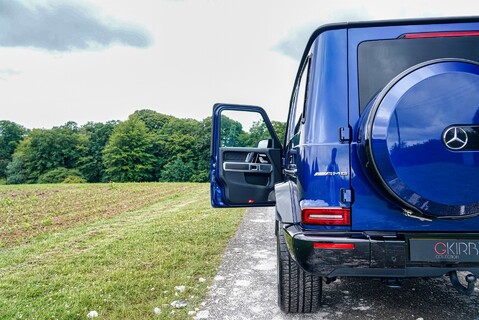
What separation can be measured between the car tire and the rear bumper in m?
0.49

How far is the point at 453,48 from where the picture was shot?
1.99 meters

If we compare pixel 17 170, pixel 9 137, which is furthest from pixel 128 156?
pixel 9 137

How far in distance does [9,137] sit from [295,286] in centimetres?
7190


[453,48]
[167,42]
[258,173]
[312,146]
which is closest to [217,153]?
[258,173]

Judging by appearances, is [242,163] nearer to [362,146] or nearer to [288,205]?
[288,205]

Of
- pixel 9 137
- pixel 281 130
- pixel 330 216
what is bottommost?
pixel 330 216

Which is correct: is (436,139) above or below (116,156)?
below

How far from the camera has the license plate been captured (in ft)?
6.02

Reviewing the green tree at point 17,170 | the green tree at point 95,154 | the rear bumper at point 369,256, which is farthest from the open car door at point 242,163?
the green tree at point 17,170

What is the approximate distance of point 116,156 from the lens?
46.0 m

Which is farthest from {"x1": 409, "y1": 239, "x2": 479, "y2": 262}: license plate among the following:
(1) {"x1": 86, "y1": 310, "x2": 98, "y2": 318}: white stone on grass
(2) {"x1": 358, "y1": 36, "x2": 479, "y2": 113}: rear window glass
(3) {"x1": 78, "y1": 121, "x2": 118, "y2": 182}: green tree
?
(3) {"x1": 78, "y1": 121, "x2": 118, "y2": 182}: green tree

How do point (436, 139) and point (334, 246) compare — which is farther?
point (334, 246)

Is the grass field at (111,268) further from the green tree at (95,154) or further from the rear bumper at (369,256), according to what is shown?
the green tree at (95,154)

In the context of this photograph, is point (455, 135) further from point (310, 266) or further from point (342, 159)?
point (310, 266)
